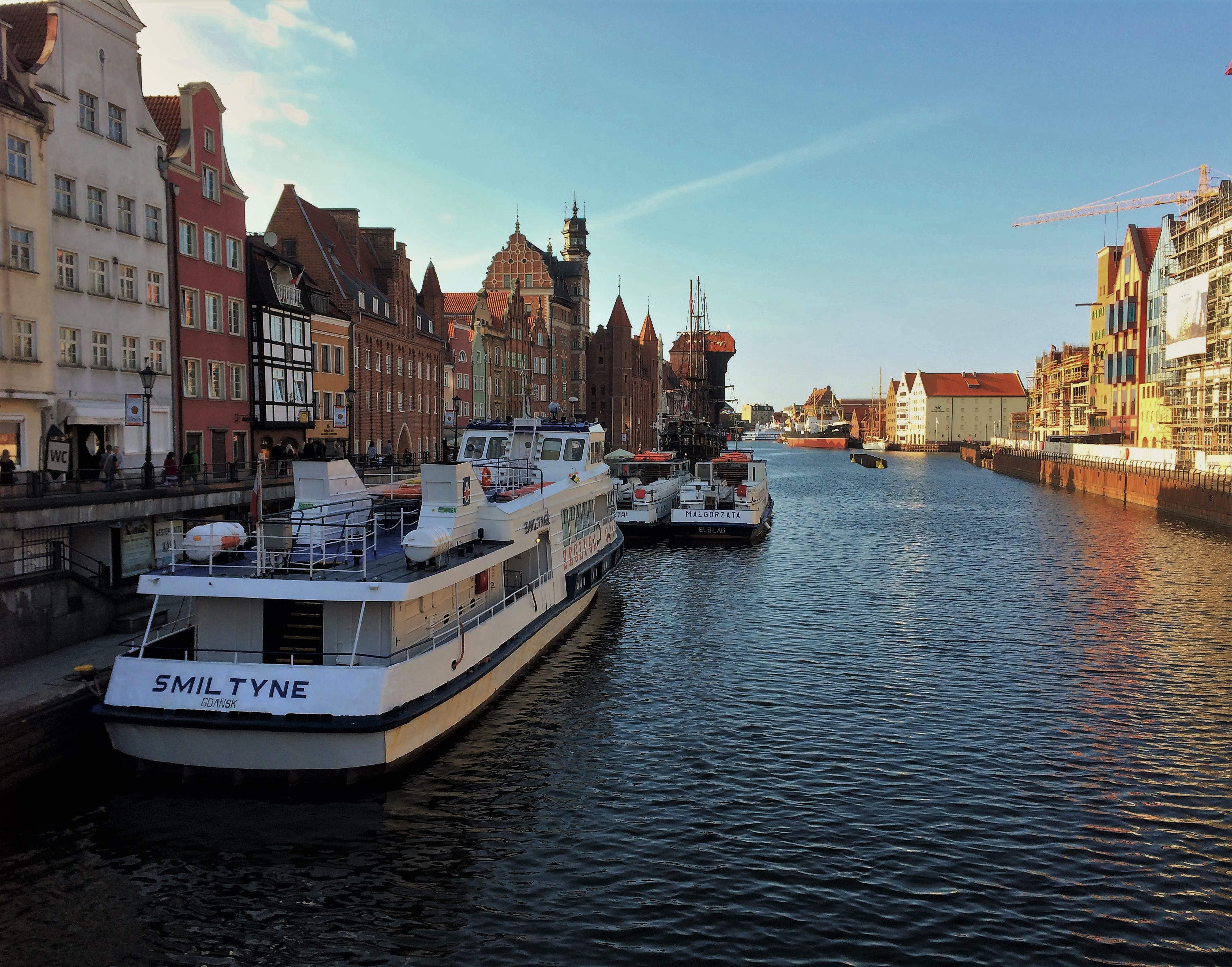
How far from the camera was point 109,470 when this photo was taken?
2853 centimetres

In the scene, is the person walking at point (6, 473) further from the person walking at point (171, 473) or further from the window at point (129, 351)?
the window at point (129, 351)

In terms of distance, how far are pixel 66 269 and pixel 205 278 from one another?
8987 mm

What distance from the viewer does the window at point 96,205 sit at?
113ft

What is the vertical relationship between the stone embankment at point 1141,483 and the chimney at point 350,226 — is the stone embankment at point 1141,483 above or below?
below

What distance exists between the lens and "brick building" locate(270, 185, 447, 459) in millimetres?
60469

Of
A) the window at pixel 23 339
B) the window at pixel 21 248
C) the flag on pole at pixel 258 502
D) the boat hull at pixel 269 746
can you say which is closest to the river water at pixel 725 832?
the boat hull at pixel 269 746

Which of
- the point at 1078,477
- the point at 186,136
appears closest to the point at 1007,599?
the point at 186,136

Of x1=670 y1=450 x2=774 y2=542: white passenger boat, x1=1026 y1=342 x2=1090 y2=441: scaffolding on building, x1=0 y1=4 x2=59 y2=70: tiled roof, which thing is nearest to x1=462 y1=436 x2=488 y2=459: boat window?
x1=0 y1=4 x2=59 y2=70: tiled roof

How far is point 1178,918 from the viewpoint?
13305mm

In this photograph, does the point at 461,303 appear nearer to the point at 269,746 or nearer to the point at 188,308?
the point at 188,308

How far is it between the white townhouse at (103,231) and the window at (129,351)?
0.16 ft

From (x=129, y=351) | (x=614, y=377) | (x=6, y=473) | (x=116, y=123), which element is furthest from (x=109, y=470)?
(x=614, y=377)

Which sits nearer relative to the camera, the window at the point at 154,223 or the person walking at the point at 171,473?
the person walking at the point at 171,473

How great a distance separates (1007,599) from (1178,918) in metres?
24.9
